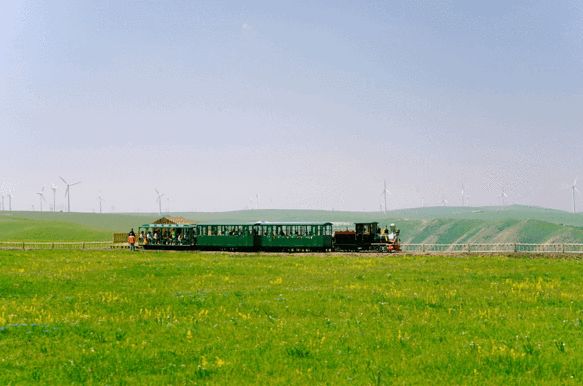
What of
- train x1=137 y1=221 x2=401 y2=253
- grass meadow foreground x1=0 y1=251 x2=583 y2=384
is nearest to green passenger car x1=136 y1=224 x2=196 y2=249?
train x1=137 y1=221 x2=401 y2=253

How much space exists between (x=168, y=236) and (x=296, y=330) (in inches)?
2482

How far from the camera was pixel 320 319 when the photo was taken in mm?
18312

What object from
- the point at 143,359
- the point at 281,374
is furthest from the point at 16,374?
the point at 281,374

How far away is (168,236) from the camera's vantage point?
77.2m

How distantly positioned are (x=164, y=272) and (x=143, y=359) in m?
22.1

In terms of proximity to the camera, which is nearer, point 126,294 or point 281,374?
point 281,374

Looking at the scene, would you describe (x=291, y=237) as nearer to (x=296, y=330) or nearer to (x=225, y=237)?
(x=225, y=237)

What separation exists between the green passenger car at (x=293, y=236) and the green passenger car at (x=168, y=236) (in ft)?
36.0

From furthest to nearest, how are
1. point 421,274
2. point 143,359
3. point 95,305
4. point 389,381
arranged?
point 421,274 < point 95,305 < point 143,359 < point 389,381

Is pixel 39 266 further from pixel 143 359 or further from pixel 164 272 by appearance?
pixel 143 359

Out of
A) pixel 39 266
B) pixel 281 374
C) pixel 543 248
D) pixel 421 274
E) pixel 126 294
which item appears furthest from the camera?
pixel 543 248

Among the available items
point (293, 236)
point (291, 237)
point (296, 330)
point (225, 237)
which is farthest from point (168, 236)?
point (296, 330)

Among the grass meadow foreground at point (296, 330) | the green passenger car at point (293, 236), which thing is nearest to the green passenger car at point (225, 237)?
the green passenger car at point (293, 236)

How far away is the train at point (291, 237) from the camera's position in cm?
6378
